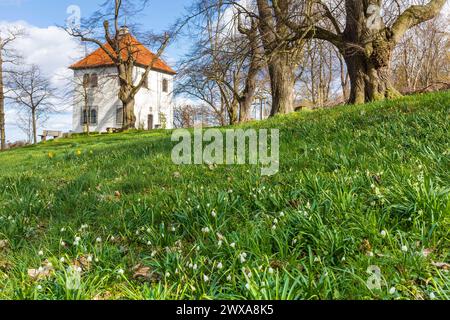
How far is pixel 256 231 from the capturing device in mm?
2941

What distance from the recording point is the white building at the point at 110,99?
48688mm

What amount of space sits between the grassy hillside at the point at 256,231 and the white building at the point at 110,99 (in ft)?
148

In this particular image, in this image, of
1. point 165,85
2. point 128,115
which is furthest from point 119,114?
point 128,115

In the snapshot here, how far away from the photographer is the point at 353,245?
2.60 metres

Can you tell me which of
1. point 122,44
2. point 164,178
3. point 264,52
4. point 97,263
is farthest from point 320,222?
point 122,44

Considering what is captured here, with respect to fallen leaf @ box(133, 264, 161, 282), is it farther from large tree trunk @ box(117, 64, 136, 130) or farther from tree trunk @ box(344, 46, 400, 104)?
large tree trunk @ box(117, 64, 136, 130)

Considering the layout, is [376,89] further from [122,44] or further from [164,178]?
[122,44]

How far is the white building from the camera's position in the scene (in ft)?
160

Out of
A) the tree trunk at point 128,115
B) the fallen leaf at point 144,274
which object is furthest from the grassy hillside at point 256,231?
the tree trunk at point 128,115

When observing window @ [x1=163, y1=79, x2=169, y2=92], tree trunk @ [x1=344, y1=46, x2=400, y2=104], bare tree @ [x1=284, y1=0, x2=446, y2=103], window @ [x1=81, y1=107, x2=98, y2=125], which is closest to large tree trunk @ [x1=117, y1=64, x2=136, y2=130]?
window @ [x1=81, y1=107, x2=98, y2=125]

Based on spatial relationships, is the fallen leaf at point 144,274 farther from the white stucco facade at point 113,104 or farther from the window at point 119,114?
the window at point 119,114

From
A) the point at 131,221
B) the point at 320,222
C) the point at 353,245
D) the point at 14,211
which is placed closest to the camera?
the point at 353,245

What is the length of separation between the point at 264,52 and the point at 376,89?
378 centimetres

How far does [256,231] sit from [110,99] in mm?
51223
